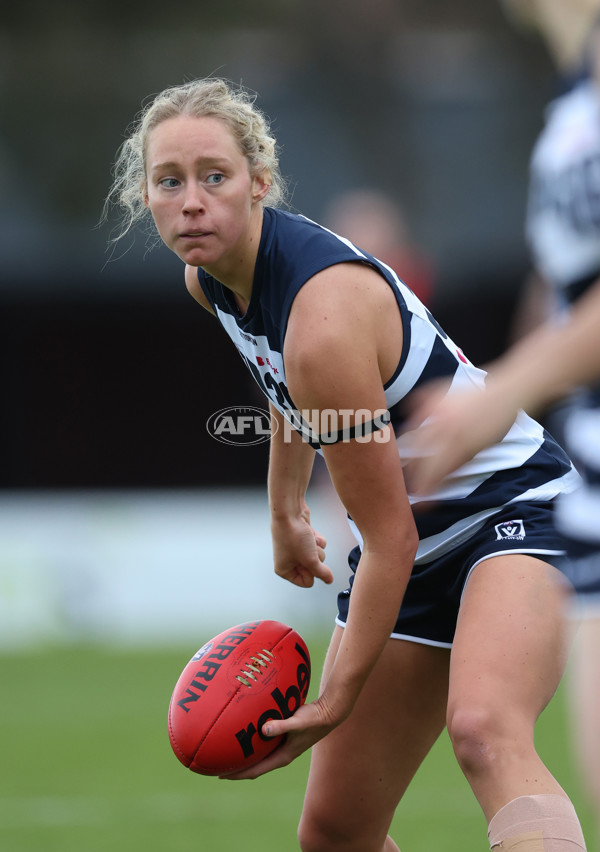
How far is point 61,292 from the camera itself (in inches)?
455

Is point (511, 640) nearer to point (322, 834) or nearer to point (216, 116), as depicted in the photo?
point (322, 834)

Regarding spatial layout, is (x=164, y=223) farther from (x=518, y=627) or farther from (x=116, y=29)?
(x=116, y=29)

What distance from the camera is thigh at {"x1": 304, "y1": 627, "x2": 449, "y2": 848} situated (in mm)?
3215

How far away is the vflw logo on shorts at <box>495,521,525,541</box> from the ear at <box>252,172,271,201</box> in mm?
970

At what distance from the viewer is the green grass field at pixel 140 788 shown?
4785 millimetres

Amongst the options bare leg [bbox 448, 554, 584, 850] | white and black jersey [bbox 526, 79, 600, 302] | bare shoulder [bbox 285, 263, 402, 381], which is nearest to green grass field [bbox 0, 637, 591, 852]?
bare leg [bbox 448, 554, 584, 850]

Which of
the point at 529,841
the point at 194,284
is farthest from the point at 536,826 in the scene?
the point at 194,284

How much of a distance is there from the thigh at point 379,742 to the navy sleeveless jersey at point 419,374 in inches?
11.1

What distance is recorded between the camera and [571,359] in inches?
74.7

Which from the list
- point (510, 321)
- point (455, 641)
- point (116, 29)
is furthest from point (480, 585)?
point (116, 29)

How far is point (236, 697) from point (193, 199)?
45.9 inches

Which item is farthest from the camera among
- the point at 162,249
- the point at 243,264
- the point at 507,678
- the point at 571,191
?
the point at 162,249

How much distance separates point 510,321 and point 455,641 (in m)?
8.93

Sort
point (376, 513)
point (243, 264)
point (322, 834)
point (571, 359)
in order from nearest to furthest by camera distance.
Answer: point (571, 359)
point (376, 513)
point (243, 264)
point (322, 834)
